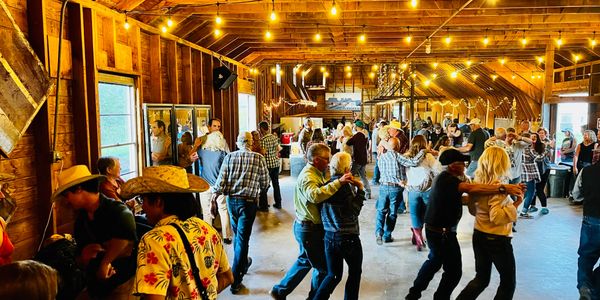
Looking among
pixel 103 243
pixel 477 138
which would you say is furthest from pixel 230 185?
pixel 477 138

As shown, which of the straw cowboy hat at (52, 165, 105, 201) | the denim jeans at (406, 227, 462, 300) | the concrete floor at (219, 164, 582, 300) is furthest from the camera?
the concrete floor at (219, 164, 582, 300)

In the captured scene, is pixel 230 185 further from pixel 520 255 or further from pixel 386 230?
pixel 520 255

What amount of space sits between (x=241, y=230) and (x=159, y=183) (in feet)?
8.16

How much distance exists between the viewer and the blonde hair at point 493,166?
332cm

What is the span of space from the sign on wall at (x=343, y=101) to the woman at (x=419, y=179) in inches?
782

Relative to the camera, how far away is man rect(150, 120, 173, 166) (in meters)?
5.51

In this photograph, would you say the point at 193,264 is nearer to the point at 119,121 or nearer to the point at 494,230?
the point at 494,230

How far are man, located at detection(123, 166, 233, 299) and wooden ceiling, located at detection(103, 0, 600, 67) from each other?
345cm

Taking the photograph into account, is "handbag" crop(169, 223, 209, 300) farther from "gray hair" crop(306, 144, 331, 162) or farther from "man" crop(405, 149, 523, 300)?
"man" crop(405, 149, 523, 300)

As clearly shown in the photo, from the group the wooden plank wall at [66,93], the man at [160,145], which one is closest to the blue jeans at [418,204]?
the man at [160,145]

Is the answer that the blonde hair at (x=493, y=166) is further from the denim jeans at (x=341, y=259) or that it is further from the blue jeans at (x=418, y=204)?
the blue jeans at (x=418, y=204)

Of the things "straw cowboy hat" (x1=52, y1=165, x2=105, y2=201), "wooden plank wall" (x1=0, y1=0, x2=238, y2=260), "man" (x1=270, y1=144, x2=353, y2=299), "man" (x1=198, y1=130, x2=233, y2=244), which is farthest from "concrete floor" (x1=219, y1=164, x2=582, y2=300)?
"straw cowboy hat" (x1=52, y1=165, x2=105, y2=201)

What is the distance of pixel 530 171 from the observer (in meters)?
6.64

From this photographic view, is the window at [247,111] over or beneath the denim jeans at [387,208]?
over
